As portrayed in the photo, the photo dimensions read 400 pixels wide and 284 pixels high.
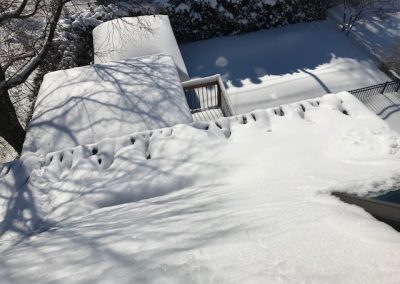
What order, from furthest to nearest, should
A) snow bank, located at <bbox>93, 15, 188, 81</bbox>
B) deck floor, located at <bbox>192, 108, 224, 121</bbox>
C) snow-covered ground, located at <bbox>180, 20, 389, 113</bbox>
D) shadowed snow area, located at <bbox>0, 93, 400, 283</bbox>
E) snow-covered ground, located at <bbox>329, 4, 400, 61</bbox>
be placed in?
1. snow-covered ground, located at <bbox>329, 4, 400, 61</bbox>
2. snow-covered ground, located at <bbox>180, 20, 389, 113</bbox>
3. snow bank, located at <bbox>93, 15, 188, 81</bbox>
4. deck floor, located at <bbox>192, 108, 224, 121</bbox>
5. shadowed snow area, located at <bbox>0, 93, 400, 283</bbox>

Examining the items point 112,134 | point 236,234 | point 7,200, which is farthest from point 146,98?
point 236,234

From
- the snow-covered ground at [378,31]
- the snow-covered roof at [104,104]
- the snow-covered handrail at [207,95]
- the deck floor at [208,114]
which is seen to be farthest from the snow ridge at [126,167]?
the snow-covered ground at [378,31]

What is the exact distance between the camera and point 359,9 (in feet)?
40.1

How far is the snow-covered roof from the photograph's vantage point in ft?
16.4

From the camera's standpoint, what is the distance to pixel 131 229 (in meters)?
2.08

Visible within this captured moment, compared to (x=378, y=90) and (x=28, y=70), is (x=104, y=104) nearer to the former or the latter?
(x=28, y=70)

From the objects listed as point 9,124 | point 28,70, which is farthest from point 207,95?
point 9,124

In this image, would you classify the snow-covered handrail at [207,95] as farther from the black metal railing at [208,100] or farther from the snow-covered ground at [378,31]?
the snow-covered ground at [378,31]

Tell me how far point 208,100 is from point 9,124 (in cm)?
522

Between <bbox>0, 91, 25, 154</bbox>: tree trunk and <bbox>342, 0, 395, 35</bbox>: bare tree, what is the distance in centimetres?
1267

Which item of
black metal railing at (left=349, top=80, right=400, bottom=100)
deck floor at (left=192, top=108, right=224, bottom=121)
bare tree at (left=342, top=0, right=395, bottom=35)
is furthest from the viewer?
bare tree at (left=342, top=0, right=395, bottom=35)

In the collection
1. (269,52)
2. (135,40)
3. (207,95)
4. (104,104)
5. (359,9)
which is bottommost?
(207,95)

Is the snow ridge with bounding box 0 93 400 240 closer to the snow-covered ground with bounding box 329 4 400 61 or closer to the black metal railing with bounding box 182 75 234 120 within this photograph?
the black metal railing with bounding box 182 75 234 120

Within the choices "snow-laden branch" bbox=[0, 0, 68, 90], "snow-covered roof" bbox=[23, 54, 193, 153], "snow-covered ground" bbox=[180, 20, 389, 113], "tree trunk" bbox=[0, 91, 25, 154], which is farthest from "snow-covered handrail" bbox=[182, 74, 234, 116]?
"tree trunk" bbox=[0, 91, 25, 154]
